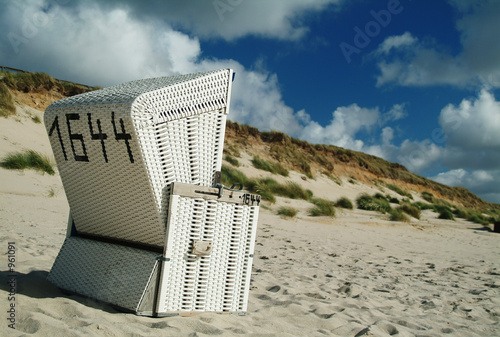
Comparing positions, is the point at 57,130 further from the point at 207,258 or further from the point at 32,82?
the point at 32,82

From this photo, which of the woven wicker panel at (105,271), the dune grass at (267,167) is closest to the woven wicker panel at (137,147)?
the woven wicker panel at (105,271)

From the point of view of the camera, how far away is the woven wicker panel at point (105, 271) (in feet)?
8.06

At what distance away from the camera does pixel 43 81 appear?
616 inches

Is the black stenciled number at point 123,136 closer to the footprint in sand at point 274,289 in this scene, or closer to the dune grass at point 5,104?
the footprint in sand at point 274,289

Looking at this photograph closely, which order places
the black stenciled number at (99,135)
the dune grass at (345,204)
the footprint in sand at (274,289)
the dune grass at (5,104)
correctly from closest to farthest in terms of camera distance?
the black stenciled number at (99,135) → the footprint in sand at (274,289) → the dune grass at (5,104) → the dune grass at (345,204)

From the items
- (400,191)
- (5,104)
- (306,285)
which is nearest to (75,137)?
(306,285)

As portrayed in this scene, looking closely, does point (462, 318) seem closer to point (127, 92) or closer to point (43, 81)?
point (127, 92)

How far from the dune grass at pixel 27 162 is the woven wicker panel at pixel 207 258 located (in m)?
7.56

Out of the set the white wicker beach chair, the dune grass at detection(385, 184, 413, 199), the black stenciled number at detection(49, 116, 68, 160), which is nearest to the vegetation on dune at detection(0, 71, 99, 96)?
the black stenciled number at detection(49, 116, 68, 160)

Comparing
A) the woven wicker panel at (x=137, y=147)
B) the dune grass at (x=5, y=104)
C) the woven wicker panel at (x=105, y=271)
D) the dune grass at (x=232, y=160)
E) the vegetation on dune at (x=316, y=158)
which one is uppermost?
the vegetation on dune at (x=316, y=158)

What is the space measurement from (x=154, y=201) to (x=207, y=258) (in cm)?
57

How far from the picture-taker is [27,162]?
8719 mm

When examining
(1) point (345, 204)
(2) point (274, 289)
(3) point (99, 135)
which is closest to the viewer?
(3) point (99, 135)

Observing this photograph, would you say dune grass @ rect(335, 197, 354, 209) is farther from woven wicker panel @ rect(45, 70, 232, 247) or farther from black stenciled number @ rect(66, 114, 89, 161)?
black stenciled number @ rect(66, 114, 89, 161)
